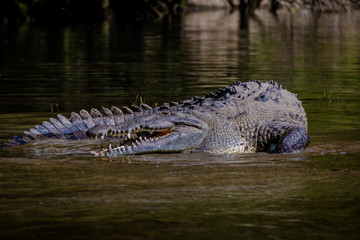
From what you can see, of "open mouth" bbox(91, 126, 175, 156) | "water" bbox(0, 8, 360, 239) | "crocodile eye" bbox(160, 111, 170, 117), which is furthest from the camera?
"crocodile eye" bbox(160, 111, 170, 117)

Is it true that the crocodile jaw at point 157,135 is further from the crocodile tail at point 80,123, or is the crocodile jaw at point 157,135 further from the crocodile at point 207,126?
the crocodile tail at point 80,123

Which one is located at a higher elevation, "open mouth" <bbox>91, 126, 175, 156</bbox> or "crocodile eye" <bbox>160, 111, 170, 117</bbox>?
"crocodile eye" <bbox>160, 111, 170, 117</bbox>

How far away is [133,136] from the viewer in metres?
8.37

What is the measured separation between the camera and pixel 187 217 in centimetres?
574

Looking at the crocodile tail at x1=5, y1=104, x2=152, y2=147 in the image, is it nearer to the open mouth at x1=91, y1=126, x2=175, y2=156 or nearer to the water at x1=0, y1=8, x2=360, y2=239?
the water at x1=0, y1=8, x2=360, y2=239

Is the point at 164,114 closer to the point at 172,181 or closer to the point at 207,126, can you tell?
the point at 207,126

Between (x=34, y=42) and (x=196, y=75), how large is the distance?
45.7ft

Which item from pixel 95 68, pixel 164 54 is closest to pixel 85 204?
pixel 95 68

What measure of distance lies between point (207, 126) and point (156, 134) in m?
0.59

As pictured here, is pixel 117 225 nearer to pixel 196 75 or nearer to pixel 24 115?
pixel 24 115

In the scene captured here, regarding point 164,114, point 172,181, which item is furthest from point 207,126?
point 172,181

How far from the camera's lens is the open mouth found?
8.05m

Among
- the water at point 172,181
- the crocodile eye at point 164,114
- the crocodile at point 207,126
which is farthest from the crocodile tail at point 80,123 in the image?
the crocodile eye at point 164,114

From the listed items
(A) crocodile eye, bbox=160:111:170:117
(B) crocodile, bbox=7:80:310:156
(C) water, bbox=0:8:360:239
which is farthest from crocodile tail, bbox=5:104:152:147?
(A) crocodile eye, bbox=160:111:170:117
